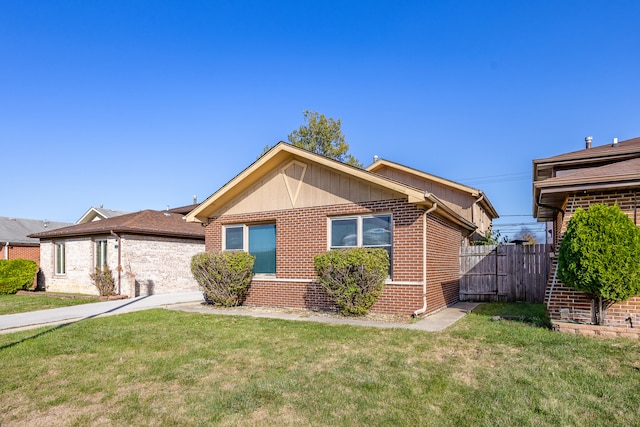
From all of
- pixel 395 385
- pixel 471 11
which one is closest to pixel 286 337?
pixel 395 385

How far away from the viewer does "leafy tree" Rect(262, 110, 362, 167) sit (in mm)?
28812

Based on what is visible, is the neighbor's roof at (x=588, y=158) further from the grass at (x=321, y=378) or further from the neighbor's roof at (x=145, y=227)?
the neighbor's roof at (x=145, y=227)

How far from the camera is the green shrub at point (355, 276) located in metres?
8.65

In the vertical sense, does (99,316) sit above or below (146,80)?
below

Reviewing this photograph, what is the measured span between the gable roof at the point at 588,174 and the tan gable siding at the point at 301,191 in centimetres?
315

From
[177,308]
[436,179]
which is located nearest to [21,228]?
[177,308]

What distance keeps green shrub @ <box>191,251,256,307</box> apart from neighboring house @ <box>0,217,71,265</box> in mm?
16641

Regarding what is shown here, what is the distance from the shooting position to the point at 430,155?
95.5 feet

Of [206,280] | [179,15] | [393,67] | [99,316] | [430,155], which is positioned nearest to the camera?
[99,316]

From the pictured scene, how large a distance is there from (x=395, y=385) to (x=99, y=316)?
8.72 m

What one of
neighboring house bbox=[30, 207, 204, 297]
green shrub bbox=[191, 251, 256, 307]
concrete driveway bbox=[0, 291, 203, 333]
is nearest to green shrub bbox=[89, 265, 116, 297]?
neighboring house bbox=[30, 207, 204, 297]

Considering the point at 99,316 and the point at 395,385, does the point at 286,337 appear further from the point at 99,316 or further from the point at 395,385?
the point at 99,316

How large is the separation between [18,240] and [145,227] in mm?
13001

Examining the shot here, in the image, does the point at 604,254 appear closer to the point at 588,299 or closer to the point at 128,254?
the point at 588,299
